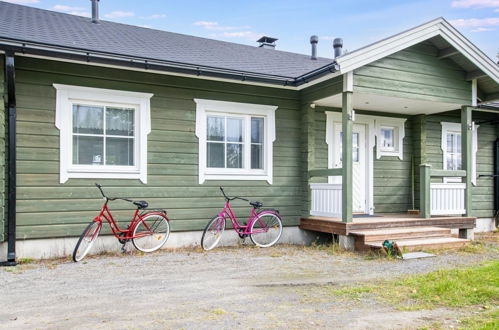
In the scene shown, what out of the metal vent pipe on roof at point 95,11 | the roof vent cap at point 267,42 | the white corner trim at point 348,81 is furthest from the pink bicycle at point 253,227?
the roof vent cap at point 267,42

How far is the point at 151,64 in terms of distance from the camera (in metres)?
6.58

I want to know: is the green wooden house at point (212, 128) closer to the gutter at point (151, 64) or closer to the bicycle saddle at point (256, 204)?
the gutter at point (151, 64)

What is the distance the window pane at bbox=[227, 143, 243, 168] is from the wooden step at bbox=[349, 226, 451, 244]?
238 centimetres

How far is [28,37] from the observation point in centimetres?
602

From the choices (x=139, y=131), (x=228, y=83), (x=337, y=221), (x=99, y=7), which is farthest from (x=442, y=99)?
(x=99, y=7)

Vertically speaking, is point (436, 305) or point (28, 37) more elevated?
point (28, 37)

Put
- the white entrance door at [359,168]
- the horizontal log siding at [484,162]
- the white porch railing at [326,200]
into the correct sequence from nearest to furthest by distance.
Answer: the white porch railing at [326,200], the white entrance door at [359,168], the horizontal log siding at [484,162]

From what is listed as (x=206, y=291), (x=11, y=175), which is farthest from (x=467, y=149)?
(x=11, y=175)

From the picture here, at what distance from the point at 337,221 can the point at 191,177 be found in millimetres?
2673

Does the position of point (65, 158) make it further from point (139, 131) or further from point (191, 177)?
point (191, 177)

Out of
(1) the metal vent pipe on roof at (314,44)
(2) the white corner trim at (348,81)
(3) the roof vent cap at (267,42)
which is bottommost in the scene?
(2) the white corner trim at (348,81)

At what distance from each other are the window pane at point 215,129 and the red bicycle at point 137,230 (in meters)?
1.64

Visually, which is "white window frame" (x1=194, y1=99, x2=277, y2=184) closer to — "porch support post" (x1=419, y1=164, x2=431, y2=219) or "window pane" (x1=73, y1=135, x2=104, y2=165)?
"window pane" (x1=73, y1=135, x2=104, y2=165)

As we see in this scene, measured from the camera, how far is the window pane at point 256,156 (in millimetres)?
7953
